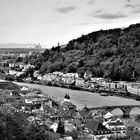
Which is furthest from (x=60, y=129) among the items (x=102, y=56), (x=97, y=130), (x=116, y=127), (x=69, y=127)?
(x=102, y=56)

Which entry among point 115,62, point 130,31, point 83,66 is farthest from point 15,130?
point 130,31

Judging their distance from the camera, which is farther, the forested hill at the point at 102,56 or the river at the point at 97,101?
the forested hill at the point at 102,56

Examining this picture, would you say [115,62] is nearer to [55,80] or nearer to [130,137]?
[55,80]

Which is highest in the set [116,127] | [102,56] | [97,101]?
[102,56]

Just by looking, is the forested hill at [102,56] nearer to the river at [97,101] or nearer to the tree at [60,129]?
the river at [97,101]

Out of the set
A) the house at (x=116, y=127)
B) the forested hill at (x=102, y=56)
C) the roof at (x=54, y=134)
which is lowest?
the house at (x=116, y=127)

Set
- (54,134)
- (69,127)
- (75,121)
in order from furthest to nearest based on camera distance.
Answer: (75,121) < (69,127) < (54,134)

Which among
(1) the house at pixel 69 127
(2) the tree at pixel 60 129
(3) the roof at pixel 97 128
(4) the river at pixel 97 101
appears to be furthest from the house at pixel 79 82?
(2) the tree at pixel 60 129

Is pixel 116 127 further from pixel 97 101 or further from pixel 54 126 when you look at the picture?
pixel 97 101
